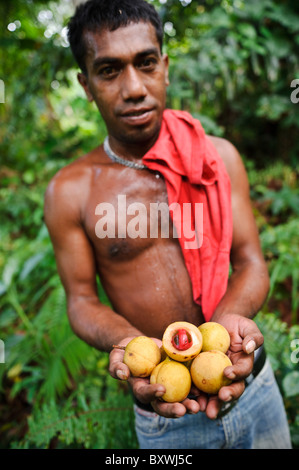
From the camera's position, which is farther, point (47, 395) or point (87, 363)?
point (87, 363)

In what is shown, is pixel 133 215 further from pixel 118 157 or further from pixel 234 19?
pixel 234 19

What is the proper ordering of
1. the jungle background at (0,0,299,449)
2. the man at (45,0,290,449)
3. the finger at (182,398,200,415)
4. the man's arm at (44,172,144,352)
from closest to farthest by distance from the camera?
1. the finger at (182,398,200,415)
2. the man at (45,0,290,449)
3. the man's arm at (44,172,144,352)
4. the jungle background at (0,0,299,449)

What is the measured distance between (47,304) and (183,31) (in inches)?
110

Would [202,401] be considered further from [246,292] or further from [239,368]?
[246,292]

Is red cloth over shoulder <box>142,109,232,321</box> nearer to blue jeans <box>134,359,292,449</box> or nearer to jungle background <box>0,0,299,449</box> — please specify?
blue jeans <box>134,359,292,449</box>

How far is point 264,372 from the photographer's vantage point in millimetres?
1709

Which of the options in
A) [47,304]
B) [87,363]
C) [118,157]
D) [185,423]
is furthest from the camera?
[47,304]

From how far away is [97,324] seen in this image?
166cm

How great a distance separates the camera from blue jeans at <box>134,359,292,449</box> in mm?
1611

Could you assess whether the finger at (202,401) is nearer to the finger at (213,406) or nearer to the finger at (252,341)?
the finger at (213,406)

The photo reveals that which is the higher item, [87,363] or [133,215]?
[133,215]

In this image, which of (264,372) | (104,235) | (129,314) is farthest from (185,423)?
(104,235)

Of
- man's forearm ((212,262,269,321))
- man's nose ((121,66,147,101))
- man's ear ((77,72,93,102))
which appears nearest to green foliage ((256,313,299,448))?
man's forearm ((212,262,269,321))

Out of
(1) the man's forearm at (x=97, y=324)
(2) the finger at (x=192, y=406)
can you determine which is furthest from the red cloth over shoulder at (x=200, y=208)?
(2) the finger at (x=192, y=406)
